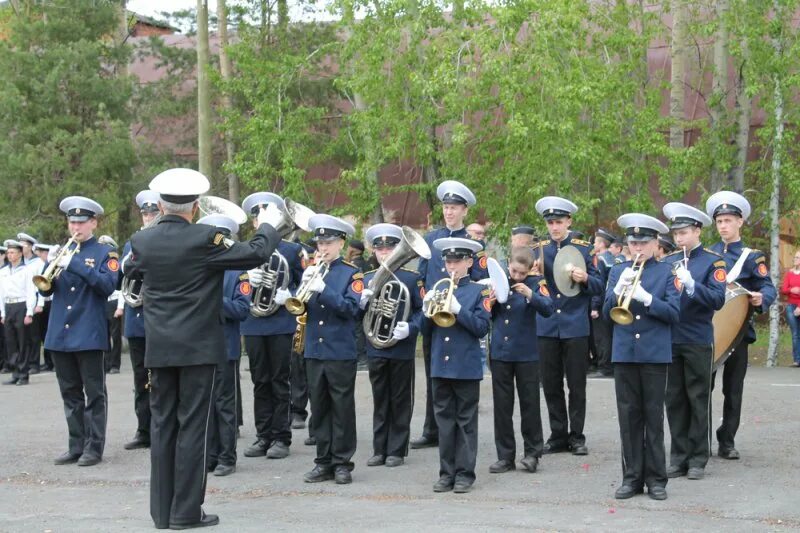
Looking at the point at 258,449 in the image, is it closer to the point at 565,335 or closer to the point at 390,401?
the point at 390,401

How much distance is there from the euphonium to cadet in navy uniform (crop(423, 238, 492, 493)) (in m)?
1.79

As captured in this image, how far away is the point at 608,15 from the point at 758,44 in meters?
3.30

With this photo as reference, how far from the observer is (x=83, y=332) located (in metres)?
10.5

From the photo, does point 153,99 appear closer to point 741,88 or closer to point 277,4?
point 277,4

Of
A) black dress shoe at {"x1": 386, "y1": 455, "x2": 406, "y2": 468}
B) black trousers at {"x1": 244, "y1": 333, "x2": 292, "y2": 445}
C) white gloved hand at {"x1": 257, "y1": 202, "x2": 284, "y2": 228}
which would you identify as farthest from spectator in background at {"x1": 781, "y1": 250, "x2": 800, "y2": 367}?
white gloved hand at {"x1": 257, "y1": 202, "x2": 284, "y2": 228}

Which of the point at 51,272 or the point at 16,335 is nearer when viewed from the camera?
the point at 51,272

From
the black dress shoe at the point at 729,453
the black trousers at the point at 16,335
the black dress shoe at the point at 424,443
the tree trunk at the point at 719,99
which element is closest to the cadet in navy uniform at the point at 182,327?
the black dress shoe at the point at 424,443

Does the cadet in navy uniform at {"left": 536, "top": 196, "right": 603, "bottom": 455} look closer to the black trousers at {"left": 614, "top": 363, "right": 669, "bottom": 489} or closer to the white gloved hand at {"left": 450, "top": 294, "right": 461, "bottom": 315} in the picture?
the white gloved hand at {"left": 450, "top": 294, "right": 461, "bottom": 315}

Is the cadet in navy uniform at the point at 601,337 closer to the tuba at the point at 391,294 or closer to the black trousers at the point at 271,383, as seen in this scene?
the black trousers at the point at 271,383

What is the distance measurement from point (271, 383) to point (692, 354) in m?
3.74

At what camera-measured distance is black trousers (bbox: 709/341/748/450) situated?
33.5 feet

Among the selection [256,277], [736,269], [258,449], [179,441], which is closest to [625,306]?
[736,269]

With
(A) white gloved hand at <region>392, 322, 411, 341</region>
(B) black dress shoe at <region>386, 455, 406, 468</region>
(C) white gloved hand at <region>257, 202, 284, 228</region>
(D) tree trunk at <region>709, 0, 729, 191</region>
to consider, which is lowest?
(B) black dress shoe at <region>386, 455, 406, 468</region>

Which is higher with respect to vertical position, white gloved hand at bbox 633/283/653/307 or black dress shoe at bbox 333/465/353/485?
white gloved hand at bbox 633/283/653/307
